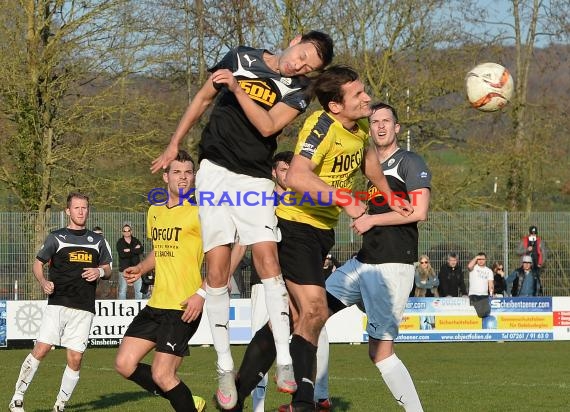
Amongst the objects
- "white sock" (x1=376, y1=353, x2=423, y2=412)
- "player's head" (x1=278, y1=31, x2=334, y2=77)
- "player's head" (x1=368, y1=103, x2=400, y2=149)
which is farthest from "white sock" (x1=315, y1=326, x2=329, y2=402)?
Result: "player's head" (x1=278, y1=31, x2=334, y2=77)

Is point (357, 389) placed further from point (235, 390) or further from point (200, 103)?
point (200, 103)

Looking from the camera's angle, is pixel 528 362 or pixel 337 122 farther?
pixel 528 362

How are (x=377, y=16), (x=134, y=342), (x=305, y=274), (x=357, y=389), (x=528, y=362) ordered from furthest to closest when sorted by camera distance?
1. (x=377, y=16)
2. (x=528, y=362)
3. (x=357, y=389)
4. (x=134, y=342)
5. (x=305, y=274)

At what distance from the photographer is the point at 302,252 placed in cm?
743

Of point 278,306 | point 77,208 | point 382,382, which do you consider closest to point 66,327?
point 77,208

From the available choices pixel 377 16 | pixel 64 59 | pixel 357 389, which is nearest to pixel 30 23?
pixel 64 59

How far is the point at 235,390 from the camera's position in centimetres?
692

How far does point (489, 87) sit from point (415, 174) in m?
6.65

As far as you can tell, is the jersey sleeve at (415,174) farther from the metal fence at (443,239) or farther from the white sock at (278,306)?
the metal fence at (443,239)

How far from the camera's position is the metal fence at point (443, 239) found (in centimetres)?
2286

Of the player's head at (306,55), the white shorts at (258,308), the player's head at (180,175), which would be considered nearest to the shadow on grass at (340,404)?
the white shorts at (258,308)

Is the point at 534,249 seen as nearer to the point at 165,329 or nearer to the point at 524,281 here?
the point at 524,281

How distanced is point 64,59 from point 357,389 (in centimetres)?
1611

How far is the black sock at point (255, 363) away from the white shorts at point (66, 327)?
4.50 meters
